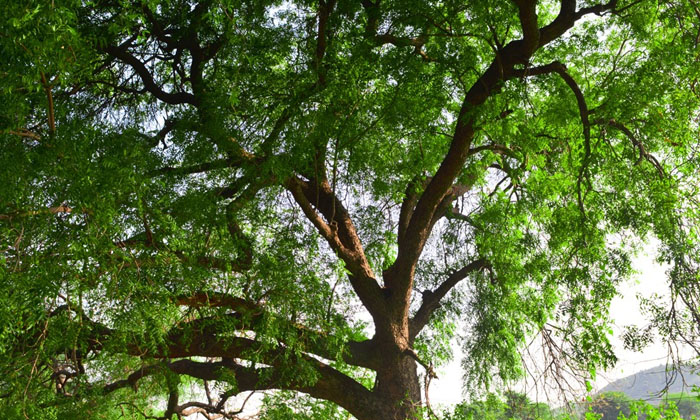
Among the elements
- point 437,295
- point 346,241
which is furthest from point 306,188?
point 437,295

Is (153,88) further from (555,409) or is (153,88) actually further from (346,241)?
(555,409)

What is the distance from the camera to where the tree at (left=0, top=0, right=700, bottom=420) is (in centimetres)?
372

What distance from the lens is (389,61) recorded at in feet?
17.7

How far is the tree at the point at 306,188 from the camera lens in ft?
12.2

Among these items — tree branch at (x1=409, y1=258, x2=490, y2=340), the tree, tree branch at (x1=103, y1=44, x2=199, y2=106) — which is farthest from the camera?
tree branch at (x1=409, y1=258, x2=490, y2=340)

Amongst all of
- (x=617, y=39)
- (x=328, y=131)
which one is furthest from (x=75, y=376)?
(x=617, y=39)

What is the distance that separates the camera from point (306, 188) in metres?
6.50

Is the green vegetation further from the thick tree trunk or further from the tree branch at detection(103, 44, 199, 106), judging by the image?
the tree branch at detection(103, 44, 199, 106)

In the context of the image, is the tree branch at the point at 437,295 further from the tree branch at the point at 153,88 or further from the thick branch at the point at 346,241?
the tree branch at the point at 153,88

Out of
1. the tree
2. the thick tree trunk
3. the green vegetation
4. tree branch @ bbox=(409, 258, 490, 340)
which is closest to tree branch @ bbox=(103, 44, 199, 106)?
the tree

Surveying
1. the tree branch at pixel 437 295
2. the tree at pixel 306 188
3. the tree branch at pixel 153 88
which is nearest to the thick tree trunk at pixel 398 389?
the tree at pixel 306 188

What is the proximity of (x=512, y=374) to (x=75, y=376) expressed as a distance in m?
4.63

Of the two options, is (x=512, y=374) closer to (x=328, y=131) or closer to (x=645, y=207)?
(x=645, y=207)

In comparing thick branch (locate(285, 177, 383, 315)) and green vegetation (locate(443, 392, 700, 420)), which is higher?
thick branch (locate(285, 177, 383, 315))
